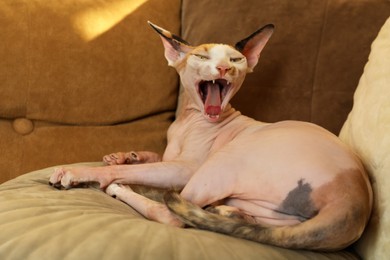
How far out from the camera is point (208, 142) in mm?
1599

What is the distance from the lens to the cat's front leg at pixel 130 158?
1.60m

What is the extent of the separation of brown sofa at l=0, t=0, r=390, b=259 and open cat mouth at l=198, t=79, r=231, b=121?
240 mm

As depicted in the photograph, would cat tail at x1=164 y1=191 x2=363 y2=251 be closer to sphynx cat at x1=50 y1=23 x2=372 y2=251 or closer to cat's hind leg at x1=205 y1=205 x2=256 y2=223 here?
sphynx cat at x1=50 y1=23 x2=372 y2=251

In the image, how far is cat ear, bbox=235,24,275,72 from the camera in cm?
164

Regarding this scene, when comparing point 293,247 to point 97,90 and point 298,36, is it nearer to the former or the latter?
point 298,36

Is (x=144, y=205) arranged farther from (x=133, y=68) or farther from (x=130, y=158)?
(x=133, y=68)

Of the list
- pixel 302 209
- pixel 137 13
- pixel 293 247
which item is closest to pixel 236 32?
pixel 137 13

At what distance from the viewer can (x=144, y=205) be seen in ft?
4.20

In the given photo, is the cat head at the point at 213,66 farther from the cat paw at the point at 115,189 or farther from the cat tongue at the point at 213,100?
the cat paw at the point at 115,189

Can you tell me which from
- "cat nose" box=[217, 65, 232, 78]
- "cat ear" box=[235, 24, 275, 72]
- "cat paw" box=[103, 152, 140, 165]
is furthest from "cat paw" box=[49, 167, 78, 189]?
"cat ear" box=[235, 24, 275, 72]

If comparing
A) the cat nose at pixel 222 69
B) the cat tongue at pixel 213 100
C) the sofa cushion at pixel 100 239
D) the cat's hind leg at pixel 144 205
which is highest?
the cat nose at pixel 222 69

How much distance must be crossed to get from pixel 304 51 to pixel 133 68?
64 cm

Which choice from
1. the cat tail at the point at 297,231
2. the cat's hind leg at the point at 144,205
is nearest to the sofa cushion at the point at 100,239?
the cat tail at the point at 297,231

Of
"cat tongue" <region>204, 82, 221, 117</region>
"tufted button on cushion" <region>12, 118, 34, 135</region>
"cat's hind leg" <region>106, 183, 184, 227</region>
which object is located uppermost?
"cat tongue" <region>204, 82, 221, 117</region>
